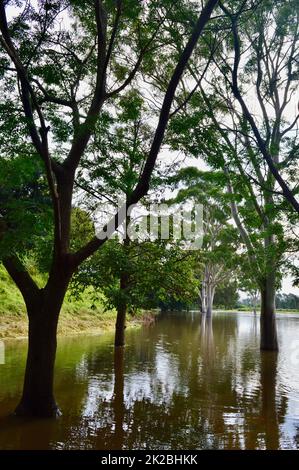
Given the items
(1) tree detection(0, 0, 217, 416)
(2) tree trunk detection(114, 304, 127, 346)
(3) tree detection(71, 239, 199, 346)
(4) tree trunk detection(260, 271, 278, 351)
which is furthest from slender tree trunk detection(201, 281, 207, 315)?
(1) tree detection(0, 0, 217, 416)

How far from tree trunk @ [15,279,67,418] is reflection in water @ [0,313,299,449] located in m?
0.33

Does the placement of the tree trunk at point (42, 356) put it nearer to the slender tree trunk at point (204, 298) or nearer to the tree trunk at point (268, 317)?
the tree trunk at point (268, 317)

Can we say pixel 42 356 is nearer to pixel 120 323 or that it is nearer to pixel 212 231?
pixel 120 323

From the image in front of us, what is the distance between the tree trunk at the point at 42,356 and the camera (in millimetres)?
7105

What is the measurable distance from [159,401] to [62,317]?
1340 centimetres

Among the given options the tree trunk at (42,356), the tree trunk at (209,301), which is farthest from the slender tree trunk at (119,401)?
the tree trunk at (209,301)

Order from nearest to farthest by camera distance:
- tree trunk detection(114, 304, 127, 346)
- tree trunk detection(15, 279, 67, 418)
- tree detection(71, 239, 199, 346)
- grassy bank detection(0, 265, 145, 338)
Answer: tree trunk detection(15, 279, 67, 418) → tree detection(71, 239, 199, 346) → tree trunk detection(114, 304, 127, 346) → grassy bank detection(0, 265, 145, 338)

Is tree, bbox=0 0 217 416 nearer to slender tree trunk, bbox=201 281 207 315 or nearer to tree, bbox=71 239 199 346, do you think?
tree, bbox=71 239 199 346

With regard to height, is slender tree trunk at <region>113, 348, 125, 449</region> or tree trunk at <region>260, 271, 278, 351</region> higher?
tree trunk at <region>260, 271, 278, 351</region>

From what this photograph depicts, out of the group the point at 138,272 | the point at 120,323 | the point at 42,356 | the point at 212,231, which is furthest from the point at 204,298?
the point at 42,356

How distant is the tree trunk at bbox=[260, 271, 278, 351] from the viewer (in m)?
18.4

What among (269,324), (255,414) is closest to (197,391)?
(255,414)

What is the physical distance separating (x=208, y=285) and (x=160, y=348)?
27212 mm

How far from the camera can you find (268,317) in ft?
62.1
